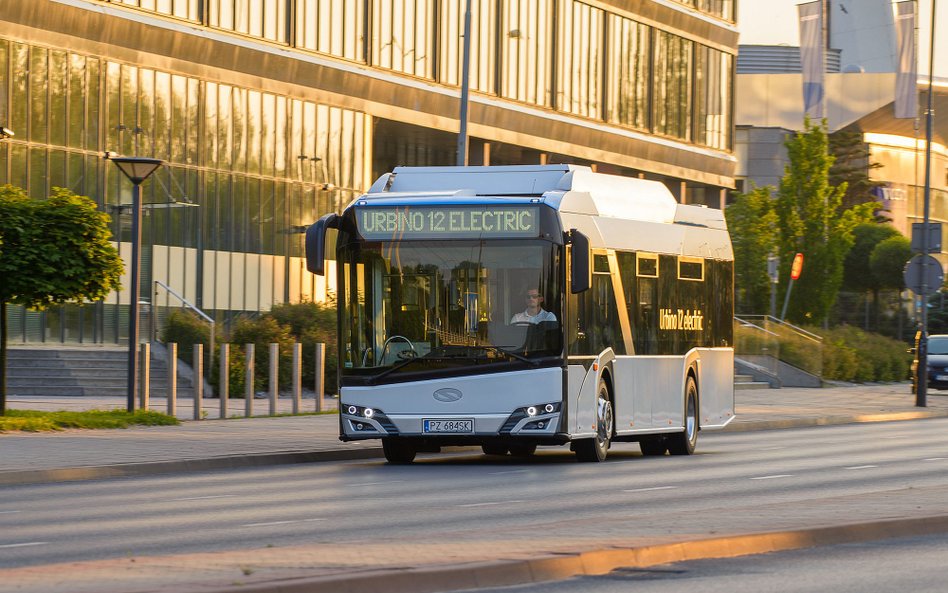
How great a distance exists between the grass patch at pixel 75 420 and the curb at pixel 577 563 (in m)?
14.6

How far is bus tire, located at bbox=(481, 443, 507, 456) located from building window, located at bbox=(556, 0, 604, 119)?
132 ft

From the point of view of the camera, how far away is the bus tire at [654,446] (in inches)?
985

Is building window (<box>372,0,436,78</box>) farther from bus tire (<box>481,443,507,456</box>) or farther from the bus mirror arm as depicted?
the bus mirror arm

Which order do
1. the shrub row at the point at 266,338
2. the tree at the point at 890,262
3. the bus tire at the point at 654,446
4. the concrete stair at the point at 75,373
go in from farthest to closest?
the tree at the point at 890,262
the shrub row at the point at 266,338
the concrete stair at the point at 75,373
the bus tire at the point at 654,446

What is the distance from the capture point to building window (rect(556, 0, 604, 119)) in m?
64.3

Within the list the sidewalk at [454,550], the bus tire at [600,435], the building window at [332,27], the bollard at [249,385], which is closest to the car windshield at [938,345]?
the building window at [332,27]

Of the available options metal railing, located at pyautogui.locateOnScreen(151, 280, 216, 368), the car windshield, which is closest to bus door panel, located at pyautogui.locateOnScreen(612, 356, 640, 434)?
metal railing, located at pyautogui.locateOnScreen(151, 280, 216, 368)

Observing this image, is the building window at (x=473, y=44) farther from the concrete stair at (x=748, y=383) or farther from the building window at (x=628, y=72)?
the concrete stair at (x=748, y=383)

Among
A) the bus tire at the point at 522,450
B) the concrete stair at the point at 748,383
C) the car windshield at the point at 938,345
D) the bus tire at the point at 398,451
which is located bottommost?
the concrete stair at the point at 748,383

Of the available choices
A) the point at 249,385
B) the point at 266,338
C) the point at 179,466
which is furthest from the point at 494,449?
the point at 266,338

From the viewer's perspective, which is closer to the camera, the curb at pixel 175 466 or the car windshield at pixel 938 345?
the curb at pixel 175 466

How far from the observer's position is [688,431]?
2483cm

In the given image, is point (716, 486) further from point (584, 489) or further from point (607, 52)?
point (607, 52)

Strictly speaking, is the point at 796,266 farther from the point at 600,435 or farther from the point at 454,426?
the point at 454,426
